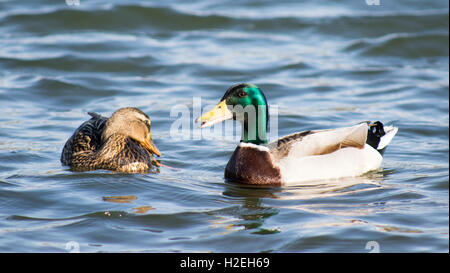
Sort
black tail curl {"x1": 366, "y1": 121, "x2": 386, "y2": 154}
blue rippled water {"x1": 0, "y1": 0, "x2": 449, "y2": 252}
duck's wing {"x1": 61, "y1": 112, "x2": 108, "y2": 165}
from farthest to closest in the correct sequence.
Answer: black tail curl {"x1": 366, "y1": 121, "x2": 386, "y2": 154} < duck's wing {"x1": 61, "y1": 112, "x2": 108, "y2": 165} < blue rippled water {"x1": 0, "y1": 0, "x2": 449, "y2": 252}

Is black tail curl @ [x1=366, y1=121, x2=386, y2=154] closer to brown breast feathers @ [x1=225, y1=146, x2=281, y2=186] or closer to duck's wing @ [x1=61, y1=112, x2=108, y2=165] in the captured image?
brown breast feathers @ [x1=225, y1=146, x2=281, y2=186]

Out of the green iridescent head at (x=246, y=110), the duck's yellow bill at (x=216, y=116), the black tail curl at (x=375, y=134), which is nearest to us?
the duck's yellow bill at (x=216, y=116)

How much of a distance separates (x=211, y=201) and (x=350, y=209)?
144cm

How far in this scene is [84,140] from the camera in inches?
361

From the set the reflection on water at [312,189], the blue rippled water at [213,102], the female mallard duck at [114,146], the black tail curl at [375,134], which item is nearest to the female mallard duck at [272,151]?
the reflection on water at [312,189]

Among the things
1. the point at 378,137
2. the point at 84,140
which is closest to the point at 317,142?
the point at 378,137

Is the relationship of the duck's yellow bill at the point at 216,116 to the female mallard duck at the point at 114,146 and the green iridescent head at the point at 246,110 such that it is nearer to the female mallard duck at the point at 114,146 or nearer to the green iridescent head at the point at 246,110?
the green iridescent head at the point at 246,110

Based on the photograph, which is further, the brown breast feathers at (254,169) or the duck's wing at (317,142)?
the duck's wing at (317,142)

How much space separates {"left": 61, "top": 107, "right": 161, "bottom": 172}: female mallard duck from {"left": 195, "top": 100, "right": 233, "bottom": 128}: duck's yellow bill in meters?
1.03

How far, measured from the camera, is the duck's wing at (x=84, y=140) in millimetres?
9023

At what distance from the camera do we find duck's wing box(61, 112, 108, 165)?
29.6 ft

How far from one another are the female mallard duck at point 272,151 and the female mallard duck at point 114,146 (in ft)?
3.44

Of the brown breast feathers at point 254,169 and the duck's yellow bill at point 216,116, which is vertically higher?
the duck's yellow bill at point 216,116

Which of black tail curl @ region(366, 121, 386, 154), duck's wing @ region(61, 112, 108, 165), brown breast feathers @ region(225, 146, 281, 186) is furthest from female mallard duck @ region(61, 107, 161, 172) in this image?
black tail curl @ region(366, 121, 386, 154)
